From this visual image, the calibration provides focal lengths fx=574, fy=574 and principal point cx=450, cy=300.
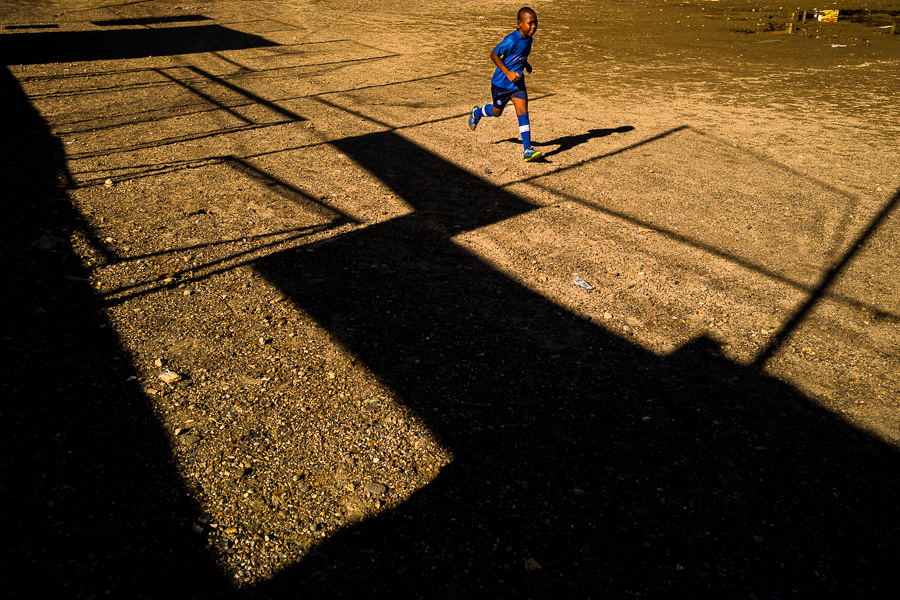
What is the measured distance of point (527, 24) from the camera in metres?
6.30

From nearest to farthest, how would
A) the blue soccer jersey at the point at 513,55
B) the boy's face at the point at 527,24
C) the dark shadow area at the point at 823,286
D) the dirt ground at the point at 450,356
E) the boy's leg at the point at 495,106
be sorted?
the dirt ground at the point at 450,356
the dark shadow area at the point at 823,286
the boy's face at the point at 527,24
the blue soccer jersey at the point at 513,55
the boy's leg at the point at 495,106

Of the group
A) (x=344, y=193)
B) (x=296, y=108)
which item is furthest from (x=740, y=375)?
(x=296, y=108)

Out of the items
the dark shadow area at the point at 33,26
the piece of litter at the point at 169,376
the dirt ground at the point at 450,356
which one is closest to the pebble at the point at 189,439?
the dirt ground at the point at 450,356

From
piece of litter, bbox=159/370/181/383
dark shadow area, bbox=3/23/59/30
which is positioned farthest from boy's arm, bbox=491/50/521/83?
dark shadow area, bbox=3/23/59/30

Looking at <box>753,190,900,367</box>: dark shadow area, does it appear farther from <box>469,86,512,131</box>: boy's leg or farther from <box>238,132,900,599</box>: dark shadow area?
<box>469,86,512,131</box>: boy's leg

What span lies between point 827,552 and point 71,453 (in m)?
3.60

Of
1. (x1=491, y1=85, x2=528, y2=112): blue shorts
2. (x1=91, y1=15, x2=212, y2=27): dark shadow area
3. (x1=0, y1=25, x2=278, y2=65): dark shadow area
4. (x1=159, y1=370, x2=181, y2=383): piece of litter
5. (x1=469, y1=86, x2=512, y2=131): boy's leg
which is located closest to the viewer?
(x1=159, y1=370, x2=181, y2=383): piece of litter

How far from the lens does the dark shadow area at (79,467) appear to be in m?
2.36

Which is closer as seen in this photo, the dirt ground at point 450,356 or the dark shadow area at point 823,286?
the dirt ground at point 450,356

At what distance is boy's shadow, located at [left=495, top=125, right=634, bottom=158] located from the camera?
25.0 feet

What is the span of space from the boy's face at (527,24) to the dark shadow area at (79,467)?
5.00m

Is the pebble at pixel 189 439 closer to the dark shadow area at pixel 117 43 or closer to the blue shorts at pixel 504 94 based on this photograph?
the blue shorts at pixel 504 94

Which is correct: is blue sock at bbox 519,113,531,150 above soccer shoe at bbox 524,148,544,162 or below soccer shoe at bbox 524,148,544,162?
above

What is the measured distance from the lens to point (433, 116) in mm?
9008
